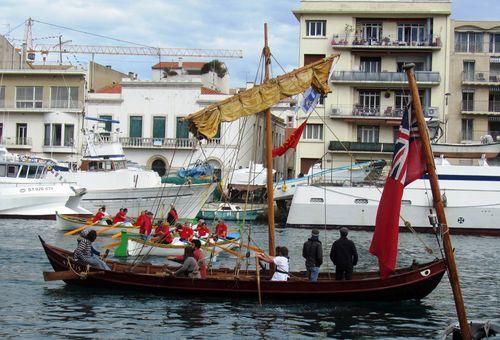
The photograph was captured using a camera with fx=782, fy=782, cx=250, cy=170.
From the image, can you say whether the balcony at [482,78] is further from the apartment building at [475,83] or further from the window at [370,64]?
the window at [370,64]

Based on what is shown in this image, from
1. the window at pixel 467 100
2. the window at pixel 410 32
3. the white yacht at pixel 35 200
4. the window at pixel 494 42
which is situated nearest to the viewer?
the white yacht at pixel 35 200

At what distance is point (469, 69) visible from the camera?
71.2 m

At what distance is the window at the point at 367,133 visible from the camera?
6975 centimetres

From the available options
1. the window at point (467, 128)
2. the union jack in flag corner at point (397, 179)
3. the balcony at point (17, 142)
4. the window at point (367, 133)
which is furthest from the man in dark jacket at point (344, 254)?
the balcony at point (17, 142)

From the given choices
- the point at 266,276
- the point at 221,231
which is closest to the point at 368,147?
the point at 221,231

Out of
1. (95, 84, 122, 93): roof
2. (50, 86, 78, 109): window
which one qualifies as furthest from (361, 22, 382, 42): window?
(50, 86, 78, 109): window

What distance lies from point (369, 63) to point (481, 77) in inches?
402

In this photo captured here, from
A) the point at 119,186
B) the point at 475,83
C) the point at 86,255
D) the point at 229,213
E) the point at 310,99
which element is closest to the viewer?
the point at 86,255

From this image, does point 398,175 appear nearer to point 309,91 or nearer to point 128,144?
point 309,91

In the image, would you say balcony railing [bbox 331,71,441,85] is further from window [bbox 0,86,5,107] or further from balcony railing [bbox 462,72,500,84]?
window [bbox 0,86,5,107]

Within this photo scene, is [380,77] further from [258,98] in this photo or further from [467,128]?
[258,98]

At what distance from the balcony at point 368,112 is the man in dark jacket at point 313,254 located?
4628 cm

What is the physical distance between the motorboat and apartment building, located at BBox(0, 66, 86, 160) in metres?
25.8

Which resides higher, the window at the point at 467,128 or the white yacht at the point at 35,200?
the window at the point at 467,128
